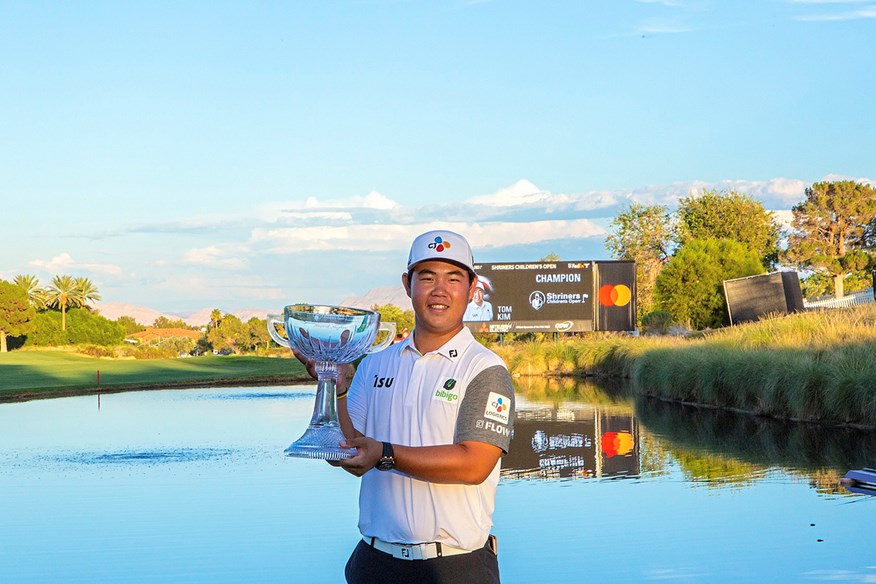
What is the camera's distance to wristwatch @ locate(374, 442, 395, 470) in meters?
3.32

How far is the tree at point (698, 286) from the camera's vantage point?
51094mm

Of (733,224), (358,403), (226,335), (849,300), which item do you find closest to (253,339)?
(226,335)

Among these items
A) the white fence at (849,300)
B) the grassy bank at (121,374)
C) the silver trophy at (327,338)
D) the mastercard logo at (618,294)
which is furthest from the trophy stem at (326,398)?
the white fence at (849,300)

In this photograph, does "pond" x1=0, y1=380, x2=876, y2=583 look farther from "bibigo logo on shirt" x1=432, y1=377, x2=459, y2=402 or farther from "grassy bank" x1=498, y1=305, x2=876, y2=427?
"bibigo logo on shirt" x1=432, y1=377, x2=459, y2=402

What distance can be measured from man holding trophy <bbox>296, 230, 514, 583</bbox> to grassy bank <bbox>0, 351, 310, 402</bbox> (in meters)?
30.5

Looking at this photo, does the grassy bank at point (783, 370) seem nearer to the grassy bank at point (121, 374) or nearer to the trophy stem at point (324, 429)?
the trophy stem at point (324, 429)

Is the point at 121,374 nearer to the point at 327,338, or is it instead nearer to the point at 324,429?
the point at 327,338

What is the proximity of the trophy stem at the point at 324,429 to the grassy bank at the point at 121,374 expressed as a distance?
100 feet

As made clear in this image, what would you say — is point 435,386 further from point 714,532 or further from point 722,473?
point 722,473

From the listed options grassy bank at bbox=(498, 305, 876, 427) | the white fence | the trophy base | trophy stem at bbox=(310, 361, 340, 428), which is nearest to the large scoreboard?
the white fence

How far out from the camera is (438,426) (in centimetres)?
358

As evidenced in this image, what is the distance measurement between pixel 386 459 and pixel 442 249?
0.72 m

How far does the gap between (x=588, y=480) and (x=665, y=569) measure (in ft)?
16.2

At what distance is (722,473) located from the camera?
13.9 meters
